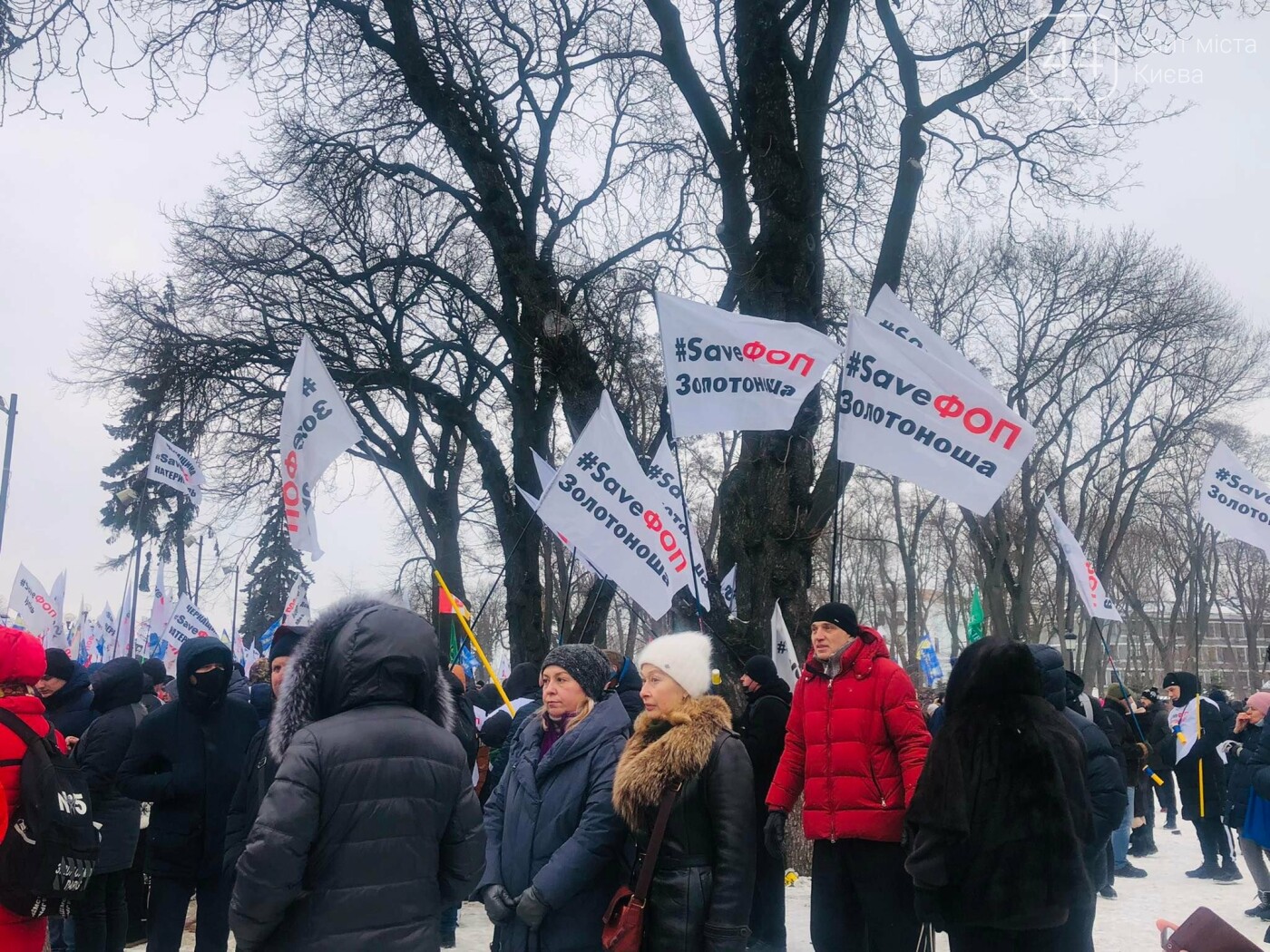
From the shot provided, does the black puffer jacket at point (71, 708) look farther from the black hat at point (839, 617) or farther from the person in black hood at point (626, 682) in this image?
the black hat at point (839, 617)

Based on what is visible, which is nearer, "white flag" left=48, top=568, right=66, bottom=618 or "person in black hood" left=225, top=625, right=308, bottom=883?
"person in black hood" left=225, top=625, right=308, bottom=883

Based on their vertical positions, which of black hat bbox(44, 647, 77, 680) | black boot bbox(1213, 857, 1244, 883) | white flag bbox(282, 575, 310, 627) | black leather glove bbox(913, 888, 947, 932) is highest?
white flag bbox(282, 575, 310, 627)

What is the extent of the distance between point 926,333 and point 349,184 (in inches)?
352

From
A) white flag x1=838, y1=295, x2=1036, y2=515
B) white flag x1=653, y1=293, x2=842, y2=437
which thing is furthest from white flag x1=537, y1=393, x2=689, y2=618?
white flag x1=838, y1=295, x2=1036, y2=515

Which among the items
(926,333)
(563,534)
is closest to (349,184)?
(563,534)

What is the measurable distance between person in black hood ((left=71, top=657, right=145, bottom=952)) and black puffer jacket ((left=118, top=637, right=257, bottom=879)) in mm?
379

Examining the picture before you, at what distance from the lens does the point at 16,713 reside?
4105 mm

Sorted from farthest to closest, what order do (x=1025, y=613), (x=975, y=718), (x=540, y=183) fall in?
(x=1025, y=613) → (x=540, y=183) → (x=975, y=718)

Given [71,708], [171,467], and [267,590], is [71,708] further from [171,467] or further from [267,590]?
[267,590]

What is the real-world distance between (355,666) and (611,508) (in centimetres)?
508

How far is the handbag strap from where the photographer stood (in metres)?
4.20

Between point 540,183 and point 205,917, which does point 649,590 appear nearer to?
point 205,917

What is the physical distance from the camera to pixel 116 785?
5.26m

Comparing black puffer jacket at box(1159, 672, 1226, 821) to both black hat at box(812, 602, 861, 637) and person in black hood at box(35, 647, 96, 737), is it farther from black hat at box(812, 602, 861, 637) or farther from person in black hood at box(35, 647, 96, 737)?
person in black hood at box(35, 647, 96, 737)
